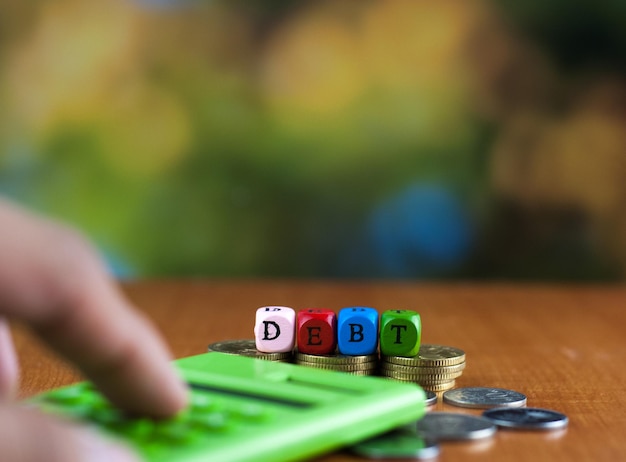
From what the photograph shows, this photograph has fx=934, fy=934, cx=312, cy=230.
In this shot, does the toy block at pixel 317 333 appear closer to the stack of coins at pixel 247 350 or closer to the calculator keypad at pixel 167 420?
the stack of coins at pixel 247 350

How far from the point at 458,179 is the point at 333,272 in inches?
15.3

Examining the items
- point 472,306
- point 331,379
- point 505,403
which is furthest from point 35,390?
point 472,306

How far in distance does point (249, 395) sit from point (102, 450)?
0.25 m

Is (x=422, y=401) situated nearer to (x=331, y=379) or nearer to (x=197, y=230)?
(x=331, y=379)

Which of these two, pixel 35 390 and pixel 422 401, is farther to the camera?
pixel 35 390

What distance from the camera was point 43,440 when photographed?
36 cm

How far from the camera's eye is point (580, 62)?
2293 millimetres

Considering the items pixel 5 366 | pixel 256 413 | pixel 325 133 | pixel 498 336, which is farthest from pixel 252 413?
pixel 325 133

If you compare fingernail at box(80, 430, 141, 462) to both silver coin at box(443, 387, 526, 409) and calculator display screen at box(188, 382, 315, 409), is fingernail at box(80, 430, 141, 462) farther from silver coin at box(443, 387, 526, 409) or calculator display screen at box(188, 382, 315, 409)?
silver coin at box(443, 387, 526, 409)

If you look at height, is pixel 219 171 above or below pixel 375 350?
above

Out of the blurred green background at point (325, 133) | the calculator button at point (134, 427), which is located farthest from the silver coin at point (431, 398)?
the blurred green background at point (325, 133)

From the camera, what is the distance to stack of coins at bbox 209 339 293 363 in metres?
0.83

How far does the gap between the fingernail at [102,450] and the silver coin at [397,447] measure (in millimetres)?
206

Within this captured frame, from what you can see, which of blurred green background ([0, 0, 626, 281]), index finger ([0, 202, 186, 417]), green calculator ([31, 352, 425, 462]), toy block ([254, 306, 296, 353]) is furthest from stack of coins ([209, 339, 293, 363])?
blurred green background ([0, 0, 626, 281])
